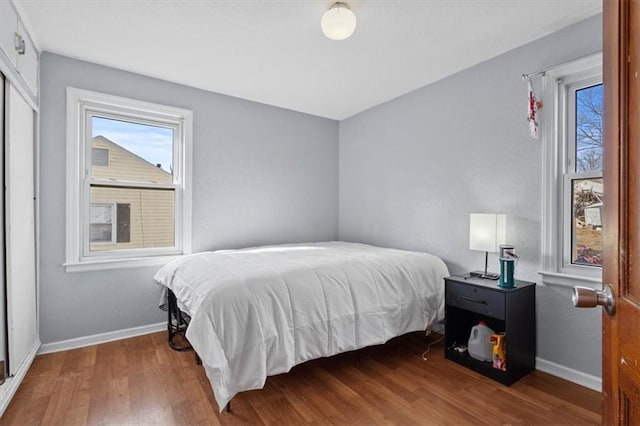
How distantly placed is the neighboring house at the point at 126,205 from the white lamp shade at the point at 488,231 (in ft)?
9.10

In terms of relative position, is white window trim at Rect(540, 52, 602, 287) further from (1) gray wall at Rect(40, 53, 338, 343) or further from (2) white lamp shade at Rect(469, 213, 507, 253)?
(1) gray wall at Rect(40, 53, 338, 343)

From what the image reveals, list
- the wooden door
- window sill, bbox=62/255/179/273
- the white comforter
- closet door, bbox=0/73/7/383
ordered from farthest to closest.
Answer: window sill, bbox=62/255/179/273 → closet door, bbox=0/73/7/383 → the white comforter → the wooden door

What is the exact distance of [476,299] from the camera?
2.37 meters

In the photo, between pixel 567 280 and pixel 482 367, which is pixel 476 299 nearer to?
pixel 482 367

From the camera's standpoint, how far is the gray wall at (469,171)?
2.29m

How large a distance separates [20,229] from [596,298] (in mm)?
3035

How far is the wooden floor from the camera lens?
182 centimetres

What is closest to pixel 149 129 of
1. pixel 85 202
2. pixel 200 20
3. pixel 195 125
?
pixel 195 125

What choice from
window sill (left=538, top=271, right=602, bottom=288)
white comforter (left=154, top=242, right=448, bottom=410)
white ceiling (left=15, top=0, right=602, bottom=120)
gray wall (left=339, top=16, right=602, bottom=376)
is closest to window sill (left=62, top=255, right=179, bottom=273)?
white comforter (left=154, top=242, right=448, bottom=410)

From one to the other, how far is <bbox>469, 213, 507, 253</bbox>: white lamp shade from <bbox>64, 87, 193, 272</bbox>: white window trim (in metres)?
2.60

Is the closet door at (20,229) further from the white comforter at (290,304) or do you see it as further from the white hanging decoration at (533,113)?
the white hanging decoration at (533,113)

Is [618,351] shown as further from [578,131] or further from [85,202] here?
[85,202]

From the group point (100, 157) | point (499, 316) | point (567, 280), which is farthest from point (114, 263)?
point (567, 280)

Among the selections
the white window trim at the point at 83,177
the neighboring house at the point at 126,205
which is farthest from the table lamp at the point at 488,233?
the neighboring house at the point at 126,205
